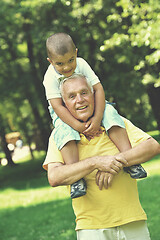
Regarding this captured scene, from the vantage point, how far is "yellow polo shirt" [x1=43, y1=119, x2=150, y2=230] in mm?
3004

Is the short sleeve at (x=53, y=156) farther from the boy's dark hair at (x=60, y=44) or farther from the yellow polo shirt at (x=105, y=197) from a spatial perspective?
the boy's dark hair at (x=60, y=44)

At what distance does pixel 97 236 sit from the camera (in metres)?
2.98

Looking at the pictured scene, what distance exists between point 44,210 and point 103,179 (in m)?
7.57

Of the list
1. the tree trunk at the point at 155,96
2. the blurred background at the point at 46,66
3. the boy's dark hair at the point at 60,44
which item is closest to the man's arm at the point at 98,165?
the boy's dark hair at the point at 60,44

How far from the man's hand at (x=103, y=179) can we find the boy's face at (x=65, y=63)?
2.78 ft

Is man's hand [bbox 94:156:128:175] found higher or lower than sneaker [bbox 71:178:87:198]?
higher

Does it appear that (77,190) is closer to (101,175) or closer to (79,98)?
(101,175)

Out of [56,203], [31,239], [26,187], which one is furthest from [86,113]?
[26,187]

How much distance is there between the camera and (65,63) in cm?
309

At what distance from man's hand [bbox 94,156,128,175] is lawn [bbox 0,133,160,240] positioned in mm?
3635

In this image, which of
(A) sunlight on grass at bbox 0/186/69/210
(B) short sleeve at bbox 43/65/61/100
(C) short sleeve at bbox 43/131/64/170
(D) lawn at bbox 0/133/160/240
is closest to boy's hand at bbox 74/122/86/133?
(C) short sleeve at bbox 43/131/64/170

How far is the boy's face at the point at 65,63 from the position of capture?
10.0 ft

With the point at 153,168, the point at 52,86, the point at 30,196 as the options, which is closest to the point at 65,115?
the point at 52,86

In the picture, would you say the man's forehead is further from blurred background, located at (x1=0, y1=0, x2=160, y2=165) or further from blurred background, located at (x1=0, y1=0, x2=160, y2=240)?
blurred background, located at (x1=0, y1=0, x2=160, y2=165)
